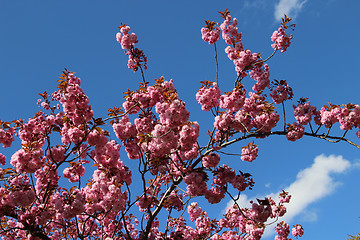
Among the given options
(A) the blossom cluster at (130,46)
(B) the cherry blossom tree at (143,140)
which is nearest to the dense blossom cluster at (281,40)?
(B) the cherry blossom tree at (143,140)

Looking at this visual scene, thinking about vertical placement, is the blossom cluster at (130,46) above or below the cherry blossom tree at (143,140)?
above

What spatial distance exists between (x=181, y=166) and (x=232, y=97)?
1823 mm

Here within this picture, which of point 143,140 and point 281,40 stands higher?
point 281,40

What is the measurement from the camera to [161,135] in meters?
4.87

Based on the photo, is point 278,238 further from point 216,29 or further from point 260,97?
point 216,29

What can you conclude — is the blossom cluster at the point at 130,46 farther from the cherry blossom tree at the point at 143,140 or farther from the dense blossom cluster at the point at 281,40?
the dense blossom cluster at the point at 281,40

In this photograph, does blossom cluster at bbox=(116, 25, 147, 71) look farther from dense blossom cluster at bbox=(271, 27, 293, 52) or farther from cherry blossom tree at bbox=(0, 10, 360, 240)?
dense blossom cluster at bbox=(271, 27, 293, 52)

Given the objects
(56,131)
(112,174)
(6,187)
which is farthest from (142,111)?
(6,187)

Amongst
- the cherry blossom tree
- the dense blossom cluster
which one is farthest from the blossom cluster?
the dense blossom cluster

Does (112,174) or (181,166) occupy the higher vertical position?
(181,166)

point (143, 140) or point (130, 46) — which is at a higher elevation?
point (130, 46)

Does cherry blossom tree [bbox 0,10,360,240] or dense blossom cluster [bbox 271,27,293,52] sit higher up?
dense blossom cluster [bbox 271,27,293,52]

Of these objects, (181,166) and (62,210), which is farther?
(181,166)

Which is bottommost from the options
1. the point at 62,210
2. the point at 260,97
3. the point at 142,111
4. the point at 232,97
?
the point at 62,210
